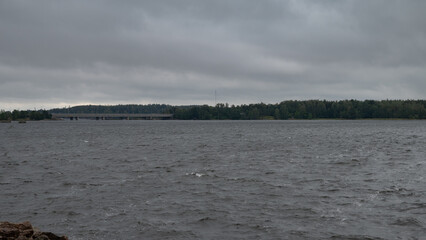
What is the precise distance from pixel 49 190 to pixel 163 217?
498 inches

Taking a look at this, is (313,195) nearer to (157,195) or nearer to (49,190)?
(157,195)

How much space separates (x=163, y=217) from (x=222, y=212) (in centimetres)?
352

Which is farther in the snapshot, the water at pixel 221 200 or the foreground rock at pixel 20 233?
the water at pixel 221 200

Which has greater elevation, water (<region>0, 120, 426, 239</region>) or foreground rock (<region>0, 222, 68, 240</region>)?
foreground rock (<region>0, 222, 68, 240</region>)

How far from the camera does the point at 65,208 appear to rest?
25406 mm

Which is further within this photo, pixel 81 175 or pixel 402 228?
pixel 81 175

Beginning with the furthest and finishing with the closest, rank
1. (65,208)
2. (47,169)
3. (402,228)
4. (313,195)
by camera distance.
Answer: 1. (47,169)
2. (313,195)
3. (65,208)
4. (402,228)

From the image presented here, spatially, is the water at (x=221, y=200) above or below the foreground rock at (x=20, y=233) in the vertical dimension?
below

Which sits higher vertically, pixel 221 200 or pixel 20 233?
pixel 20 233

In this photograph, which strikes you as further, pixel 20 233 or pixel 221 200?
pixel 221 200

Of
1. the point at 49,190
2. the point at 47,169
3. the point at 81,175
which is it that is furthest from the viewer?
the point at 47,169

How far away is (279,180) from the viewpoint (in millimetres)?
35000

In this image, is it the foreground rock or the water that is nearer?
the foreground rock

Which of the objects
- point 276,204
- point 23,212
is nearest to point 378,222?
point 276,204
